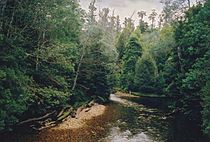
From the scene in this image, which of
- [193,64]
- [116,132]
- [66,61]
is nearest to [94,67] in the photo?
[193,64]

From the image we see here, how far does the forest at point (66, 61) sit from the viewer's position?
21984mm

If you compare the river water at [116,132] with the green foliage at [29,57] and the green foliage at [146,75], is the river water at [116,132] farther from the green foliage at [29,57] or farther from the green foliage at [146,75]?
the green foliage at [146,75]

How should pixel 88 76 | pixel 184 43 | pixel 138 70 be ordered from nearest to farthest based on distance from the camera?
pixel 184 43 < pixel 88 76 < pixel 138 70

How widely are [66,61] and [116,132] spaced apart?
22.0 feet

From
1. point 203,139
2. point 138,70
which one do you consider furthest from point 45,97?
point 138,70

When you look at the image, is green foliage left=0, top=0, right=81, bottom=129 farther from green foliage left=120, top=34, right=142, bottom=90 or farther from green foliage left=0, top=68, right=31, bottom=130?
green foliage left=120, top=34, right=142, bottom=90

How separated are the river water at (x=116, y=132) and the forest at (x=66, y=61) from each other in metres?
1.81

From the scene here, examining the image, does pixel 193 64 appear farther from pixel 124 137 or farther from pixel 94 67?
pixel 94 67

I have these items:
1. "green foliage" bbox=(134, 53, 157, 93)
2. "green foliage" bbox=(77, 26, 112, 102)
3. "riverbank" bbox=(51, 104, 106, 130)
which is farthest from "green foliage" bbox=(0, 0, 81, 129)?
"green foliage" bbox=(134, 53, 157, 93)

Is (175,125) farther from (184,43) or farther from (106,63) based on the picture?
(106,63)

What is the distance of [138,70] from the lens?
68.6 m

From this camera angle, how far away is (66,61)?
1104 inches

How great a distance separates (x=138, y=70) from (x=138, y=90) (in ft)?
12.6

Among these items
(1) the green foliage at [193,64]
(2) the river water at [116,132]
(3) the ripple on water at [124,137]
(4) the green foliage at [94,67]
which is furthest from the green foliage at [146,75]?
(3) the ripple on water at [124,137]
